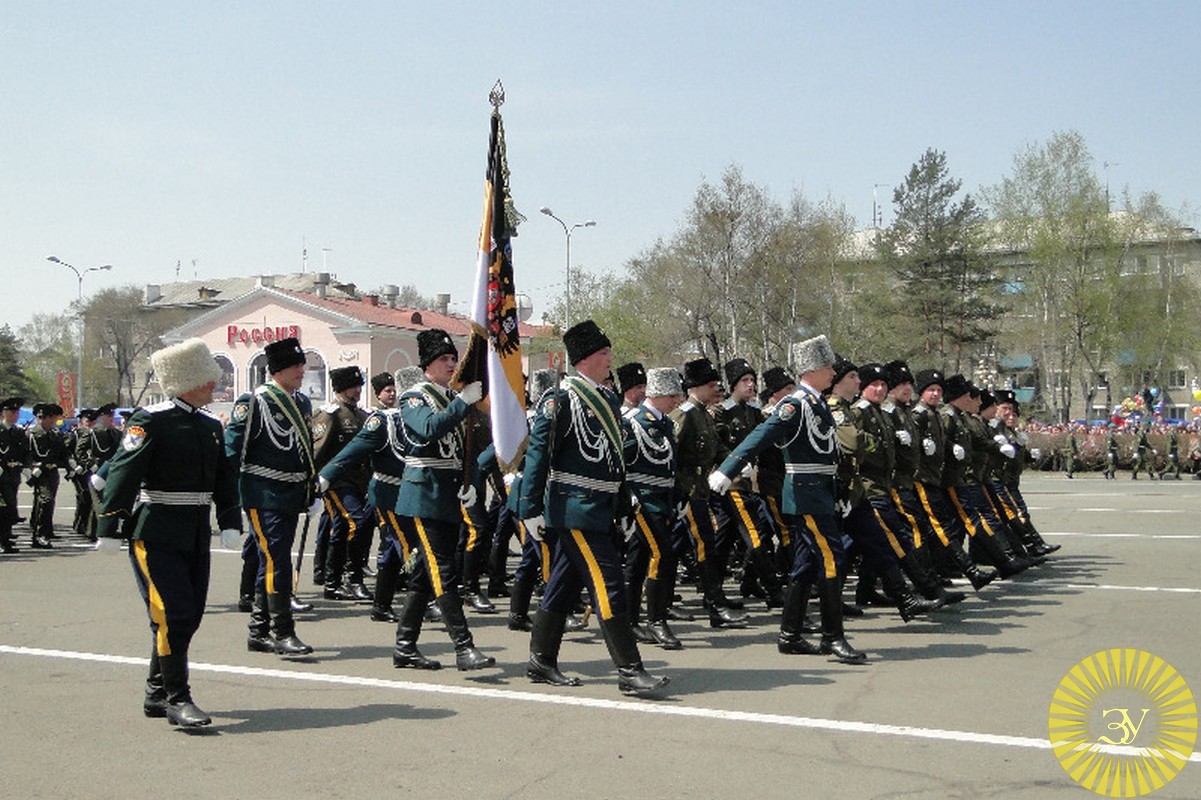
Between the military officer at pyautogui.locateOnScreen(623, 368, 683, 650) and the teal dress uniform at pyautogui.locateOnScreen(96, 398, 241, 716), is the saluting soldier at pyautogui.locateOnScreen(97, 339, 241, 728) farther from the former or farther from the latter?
the military officer at pyautogui.locateOnScreen(623, 368, 683, 650)

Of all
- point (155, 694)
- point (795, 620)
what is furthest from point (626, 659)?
point (155, 694)

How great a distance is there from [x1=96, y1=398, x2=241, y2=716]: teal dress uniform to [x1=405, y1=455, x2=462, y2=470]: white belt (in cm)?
161

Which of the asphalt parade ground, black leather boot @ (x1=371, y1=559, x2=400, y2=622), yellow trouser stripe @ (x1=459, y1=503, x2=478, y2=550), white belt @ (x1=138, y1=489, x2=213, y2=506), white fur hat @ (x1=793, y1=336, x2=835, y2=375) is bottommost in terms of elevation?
the asphalt parade ground

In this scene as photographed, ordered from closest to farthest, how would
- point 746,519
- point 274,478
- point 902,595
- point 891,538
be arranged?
1. point 274,478
2. point 902,595
3. point 891,538
4. point 746,519

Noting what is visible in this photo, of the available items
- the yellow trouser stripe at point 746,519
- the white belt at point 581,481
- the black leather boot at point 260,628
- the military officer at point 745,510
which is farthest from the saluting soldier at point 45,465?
the white belt at point 581,481

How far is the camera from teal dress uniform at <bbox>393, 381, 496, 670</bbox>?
7961mm

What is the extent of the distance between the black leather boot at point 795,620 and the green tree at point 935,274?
1934 inches

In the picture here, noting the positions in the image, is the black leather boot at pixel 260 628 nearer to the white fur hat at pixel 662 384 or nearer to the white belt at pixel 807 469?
the white fur hat at pixel 662 384

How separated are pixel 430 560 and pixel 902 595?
3.78 metres

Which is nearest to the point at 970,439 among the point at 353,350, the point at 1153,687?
the point at 1153,687

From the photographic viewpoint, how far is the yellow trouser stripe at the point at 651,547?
901cm

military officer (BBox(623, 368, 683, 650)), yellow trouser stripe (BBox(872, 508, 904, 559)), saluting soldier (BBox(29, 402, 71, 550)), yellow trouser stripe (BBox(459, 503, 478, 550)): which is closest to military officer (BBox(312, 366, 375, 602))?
yellow trouser stripe (BBox(459, 503, 478, 550))

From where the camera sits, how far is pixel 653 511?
9.09 metres

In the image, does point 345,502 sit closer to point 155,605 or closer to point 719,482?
point 719,482
